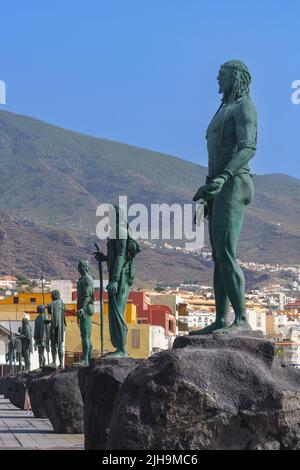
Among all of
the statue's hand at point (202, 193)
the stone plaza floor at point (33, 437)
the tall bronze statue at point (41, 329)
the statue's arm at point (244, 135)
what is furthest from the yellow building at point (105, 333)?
the statue's hand at point (202, 193)

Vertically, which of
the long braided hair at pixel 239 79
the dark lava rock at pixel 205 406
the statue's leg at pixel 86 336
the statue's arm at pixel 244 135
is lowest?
the dark lava rock at pixel 205 406

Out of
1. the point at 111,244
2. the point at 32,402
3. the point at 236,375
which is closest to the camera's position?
the point at 236,375

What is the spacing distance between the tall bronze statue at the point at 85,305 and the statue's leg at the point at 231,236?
511 inches

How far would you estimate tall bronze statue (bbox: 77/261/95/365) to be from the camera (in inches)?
976

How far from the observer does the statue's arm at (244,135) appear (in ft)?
38.3

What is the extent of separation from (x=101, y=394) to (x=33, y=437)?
228 inches

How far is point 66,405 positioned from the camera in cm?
2105

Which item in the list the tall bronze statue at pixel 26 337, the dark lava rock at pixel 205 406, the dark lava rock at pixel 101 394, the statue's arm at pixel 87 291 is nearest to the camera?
the dark lava rock at pixel 205 406

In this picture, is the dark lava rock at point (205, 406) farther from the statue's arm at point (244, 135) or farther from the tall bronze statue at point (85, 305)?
the tall bronze statue at point (85, 305)

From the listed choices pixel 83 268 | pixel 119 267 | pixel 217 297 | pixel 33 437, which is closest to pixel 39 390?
pixel 83 268
